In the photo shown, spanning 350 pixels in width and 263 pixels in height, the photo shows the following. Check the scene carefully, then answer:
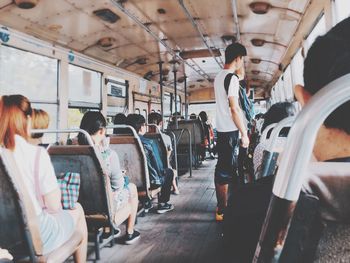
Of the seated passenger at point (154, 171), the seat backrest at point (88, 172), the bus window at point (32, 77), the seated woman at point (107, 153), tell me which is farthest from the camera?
the bus window at point (32, 77)

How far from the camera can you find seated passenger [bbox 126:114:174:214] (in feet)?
11.9

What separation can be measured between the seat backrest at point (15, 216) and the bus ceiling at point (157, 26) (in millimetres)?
3145

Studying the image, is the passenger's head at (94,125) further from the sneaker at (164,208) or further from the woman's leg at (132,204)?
the sneaker at (164,208)

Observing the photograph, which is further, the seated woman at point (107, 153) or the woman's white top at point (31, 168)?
the seated woman at point (107, 153)

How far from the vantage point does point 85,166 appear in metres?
2.34

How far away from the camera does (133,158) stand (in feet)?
10.6

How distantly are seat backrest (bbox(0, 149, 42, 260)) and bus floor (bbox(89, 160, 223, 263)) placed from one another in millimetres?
1137

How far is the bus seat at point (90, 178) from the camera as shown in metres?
2.30

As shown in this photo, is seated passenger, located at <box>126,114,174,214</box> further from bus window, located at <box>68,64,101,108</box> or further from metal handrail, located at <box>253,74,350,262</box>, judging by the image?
metal handrail, located at <box>253,74,350,262</box>

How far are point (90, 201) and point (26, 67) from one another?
294 cm

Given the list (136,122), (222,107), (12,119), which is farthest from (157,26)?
(12,119)

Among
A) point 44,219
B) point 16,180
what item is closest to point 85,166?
point 44,219

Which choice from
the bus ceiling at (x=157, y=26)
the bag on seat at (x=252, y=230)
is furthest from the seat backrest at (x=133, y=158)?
the bag on seat at (x=252, y=230)

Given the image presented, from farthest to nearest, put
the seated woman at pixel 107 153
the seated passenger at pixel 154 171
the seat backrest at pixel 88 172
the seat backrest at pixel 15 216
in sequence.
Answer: the seated passenger at pixel 154 171
the seated woman at pixel 107 153
the seat backrest at pixel 88 172
the seat backrest at pixel 15 216
